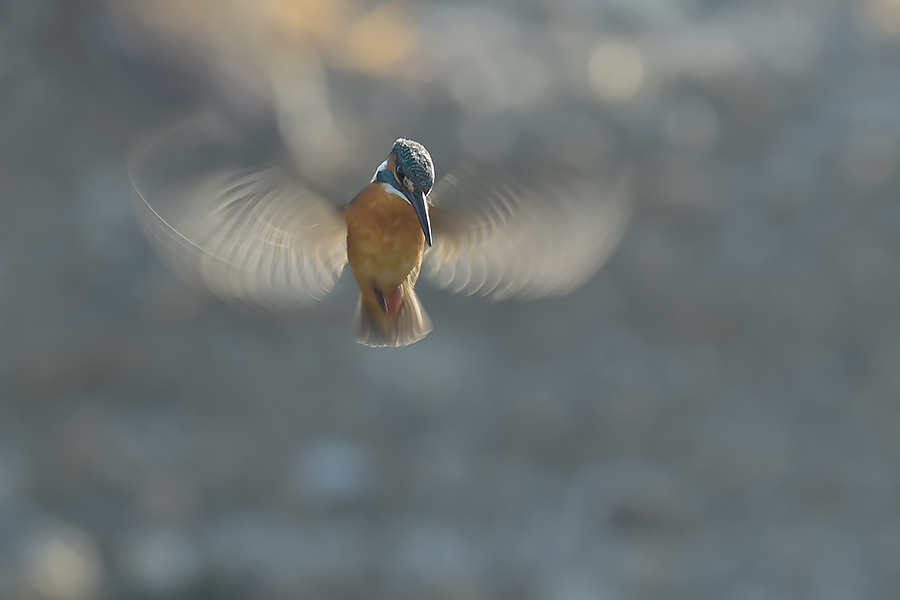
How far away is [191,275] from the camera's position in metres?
1.95

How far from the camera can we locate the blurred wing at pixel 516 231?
67.2 inches

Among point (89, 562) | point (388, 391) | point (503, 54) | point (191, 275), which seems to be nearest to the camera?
point (191, 275)

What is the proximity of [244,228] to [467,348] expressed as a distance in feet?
21.7

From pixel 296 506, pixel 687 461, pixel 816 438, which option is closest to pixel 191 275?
pixel 296 506

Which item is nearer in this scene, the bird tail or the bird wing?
the bird wing

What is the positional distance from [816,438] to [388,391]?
14.2 ft

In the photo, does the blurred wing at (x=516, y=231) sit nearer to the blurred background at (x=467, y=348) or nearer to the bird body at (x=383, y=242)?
the bird body at (x=383, y=242)

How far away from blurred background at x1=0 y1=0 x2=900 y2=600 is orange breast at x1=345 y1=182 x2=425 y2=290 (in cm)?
513

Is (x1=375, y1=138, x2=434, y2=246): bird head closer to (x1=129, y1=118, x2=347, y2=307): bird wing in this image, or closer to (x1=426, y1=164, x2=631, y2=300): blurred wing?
(x1=426, y1=164, x2=631, y2=300): blurred wing

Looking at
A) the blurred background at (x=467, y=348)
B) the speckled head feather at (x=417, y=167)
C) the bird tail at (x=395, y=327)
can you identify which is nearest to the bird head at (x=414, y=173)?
the speckled head feather at (x=417, y=167)

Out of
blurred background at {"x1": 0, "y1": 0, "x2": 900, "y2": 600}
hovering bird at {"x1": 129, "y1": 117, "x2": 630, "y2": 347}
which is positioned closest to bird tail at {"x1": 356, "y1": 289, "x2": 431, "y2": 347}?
hovering bird at {"x1": 129, "y1": 117, "x2": 630, "y2": 347}

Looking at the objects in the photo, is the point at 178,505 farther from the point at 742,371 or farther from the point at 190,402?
the point at 742,371

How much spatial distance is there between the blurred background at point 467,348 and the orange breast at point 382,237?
5.13m

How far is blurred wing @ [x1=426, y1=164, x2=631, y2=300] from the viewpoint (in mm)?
1707
